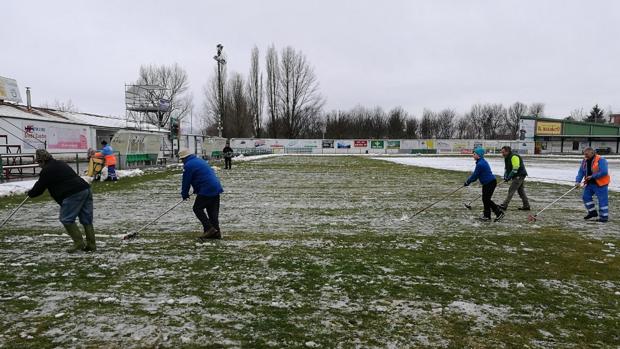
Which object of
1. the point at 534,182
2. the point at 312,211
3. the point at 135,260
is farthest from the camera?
the point at 534,182

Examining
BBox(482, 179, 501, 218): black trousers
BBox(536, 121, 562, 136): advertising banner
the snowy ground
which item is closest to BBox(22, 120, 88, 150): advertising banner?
the snowy ground

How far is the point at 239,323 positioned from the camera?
412 centimetres

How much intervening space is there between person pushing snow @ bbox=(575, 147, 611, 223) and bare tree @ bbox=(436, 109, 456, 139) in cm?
9803

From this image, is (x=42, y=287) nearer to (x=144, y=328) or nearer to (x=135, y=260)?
(x=135, y=260)

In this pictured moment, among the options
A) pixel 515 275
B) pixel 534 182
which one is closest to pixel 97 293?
pixel 515 275

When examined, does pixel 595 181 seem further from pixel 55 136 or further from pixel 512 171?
pixel 55 136

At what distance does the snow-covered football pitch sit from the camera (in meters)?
3.91

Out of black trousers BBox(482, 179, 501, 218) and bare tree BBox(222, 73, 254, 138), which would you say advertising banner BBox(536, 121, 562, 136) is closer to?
bare tree BBox(222, 73, 254, 138)

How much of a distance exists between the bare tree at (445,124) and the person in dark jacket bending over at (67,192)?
10415cm

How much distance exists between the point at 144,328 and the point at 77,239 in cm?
346

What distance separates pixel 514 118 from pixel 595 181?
11135 cm

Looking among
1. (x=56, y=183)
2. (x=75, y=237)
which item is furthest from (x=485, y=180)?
(x=56, y=183)

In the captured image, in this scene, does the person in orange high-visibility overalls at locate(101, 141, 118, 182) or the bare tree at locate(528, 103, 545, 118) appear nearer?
the person in orange high-visibility overalls at locate(101, 141, 118, 182)

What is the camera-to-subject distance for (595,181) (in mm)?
9602
